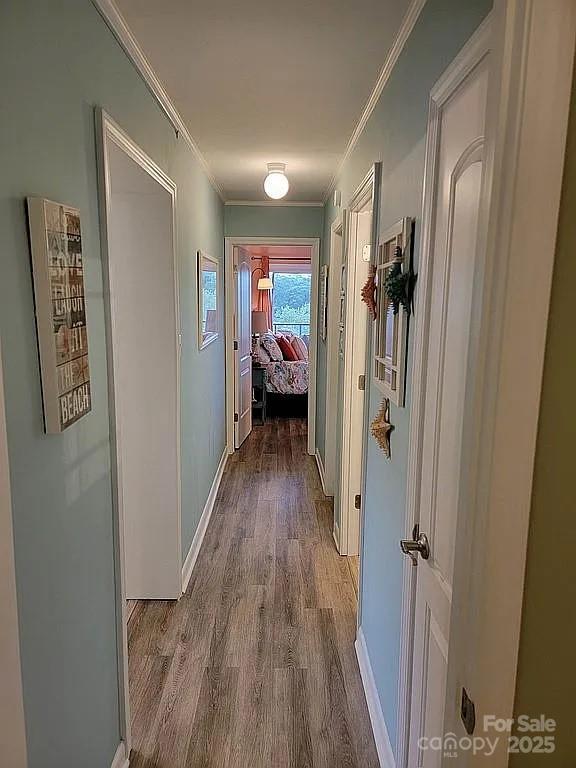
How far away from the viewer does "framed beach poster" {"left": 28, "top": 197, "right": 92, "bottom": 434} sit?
1193 millimetres

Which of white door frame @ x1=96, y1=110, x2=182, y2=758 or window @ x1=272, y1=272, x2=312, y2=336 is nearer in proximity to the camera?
white door frame @ x1=96, y1=110, x2=182, y2=758

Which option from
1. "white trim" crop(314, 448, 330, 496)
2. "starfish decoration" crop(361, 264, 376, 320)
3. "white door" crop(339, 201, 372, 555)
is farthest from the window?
"starfish decoration" crop(361, 264, 376, 320)

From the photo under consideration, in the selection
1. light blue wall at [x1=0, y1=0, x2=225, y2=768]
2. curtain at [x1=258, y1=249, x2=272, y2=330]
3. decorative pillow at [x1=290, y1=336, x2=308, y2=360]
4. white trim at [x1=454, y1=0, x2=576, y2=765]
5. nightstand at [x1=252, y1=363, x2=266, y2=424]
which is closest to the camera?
white trim at [x1=454, y1=0, x2=576, y2=765]

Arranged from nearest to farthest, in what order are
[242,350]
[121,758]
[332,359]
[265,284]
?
1. [121,758]
2. [332,359]
3. [242,350]
4. [265,284]

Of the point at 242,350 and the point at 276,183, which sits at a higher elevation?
the point at 276,183

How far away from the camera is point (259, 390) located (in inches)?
285

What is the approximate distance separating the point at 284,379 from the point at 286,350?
0.68 meters

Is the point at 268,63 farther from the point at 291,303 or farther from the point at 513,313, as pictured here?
the point at 291,303

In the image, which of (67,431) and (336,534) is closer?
(67,431)

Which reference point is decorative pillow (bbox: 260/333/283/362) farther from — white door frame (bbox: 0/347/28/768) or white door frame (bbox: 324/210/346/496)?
white door frame (bbox: 0/347/28/768)

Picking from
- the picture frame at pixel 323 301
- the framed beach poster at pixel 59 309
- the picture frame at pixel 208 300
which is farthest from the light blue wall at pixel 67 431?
the picture frame at pixel 323 301

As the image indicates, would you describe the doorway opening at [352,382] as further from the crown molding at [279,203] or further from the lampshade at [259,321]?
the lampshade at [259,321]

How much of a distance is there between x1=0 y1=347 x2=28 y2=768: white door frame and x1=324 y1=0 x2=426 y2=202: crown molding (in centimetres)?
148

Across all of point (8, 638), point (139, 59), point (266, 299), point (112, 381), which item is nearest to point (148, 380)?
point (112, 381)
